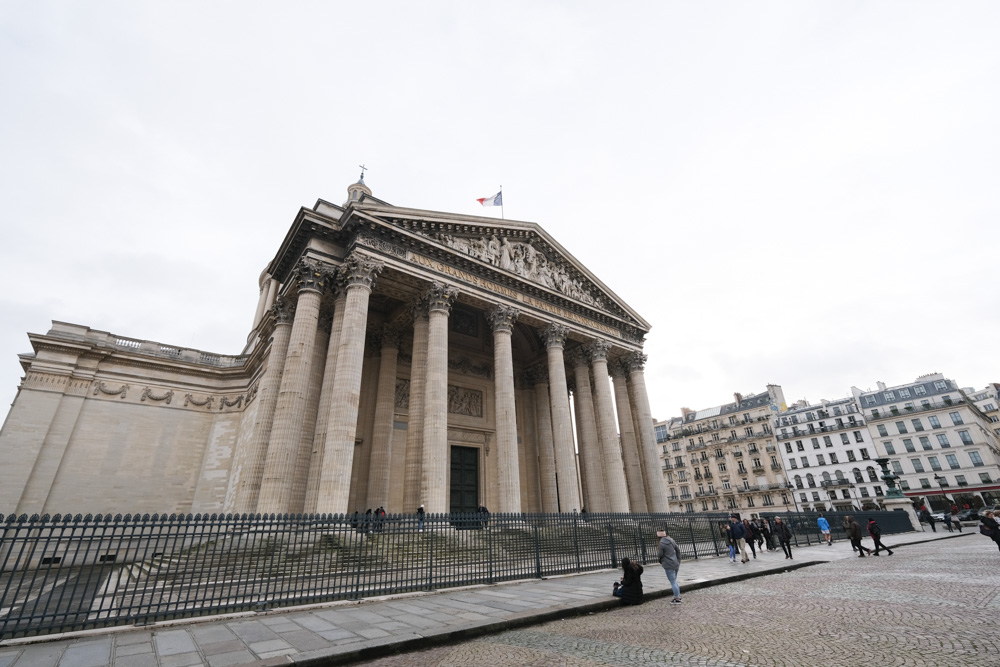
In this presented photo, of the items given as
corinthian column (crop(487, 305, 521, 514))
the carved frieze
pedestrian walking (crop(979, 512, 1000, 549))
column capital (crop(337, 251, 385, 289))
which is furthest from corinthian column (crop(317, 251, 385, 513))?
pedestrian walking (crop(979, 512, 1000, 549))

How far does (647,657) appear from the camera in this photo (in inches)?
174

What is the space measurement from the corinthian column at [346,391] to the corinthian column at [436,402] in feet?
7.59

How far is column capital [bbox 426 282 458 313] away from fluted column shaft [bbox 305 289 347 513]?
Result: 302cm

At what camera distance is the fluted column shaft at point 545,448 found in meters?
22.6

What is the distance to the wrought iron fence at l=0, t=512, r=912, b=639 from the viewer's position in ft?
19.6

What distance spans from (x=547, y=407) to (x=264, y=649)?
1991cm

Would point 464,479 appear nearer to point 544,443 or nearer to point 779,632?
point 544,443

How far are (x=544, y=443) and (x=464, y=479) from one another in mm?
4807

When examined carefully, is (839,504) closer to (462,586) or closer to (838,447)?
(838,447)

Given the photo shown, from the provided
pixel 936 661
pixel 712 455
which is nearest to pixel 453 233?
pixel 936 661

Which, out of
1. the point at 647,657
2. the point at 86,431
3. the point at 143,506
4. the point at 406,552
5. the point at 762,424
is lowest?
the point at 647,657

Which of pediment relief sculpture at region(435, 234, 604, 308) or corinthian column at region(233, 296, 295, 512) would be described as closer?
corinthian column at region(233, 296, 295, 512)

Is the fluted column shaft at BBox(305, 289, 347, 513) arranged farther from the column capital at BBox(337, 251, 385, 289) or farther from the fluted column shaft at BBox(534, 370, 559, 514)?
the fluted column shaft at BBox(534, 370, 559, 514)

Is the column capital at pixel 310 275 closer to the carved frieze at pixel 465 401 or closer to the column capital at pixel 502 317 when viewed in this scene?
the column capital at pixel 502 317
